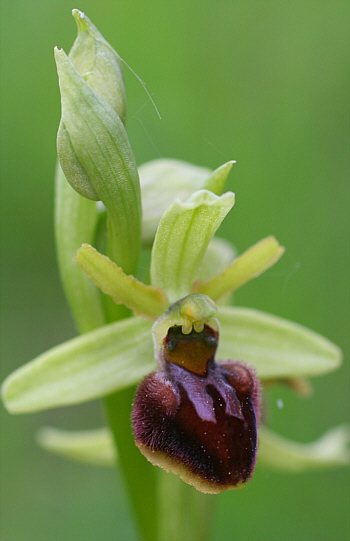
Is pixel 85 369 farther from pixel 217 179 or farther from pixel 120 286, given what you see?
pixel 217 179

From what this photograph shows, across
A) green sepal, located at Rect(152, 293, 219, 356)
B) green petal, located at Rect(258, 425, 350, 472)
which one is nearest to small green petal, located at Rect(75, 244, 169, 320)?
green sepal, located at Rect(152, 293, 219, 356)

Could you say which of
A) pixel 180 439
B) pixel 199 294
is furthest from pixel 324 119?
pixel 180 439

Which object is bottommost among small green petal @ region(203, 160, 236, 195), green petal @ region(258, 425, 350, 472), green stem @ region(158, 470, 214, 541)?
green petal @ region(258, 425, 350, 472)

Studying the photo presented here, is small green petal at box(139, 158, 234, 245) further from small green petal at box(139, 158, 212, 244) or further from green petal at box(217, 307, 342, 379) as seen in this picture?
green petal at box(217, 307, 342, 379)

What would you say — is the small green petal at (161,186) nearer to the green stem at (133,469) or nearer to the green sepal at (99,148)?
the green sepal at (99,148)

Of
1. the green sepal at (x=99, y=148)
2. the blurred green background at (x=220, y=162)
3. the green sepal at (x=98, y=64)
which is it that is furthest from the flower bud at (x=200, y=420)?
the blurred green background at (x=220, y=162)

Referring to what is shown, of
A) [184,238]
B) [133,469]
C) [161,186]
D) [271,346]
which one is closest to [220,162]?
[161,186]
